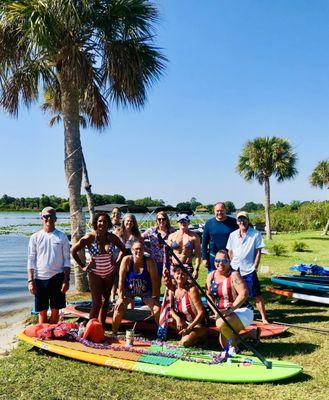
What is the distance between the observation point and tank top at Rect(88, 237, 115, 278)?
20.7ft

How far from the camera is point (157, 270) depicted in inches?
255

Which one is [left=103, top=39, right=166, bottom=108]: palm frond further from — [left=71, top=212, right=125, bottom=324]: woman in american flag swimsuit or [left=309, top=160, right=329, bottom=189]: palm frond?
[left=309, top=160, right=329, bottom=189]: palm frond

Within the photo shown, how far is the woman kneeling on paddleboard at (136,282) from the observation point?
6301 millimetres

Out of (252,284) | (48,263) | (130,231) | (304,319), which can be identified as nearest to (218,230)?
(252,284)

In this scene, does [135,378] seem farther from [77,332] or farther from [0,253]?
[0,253]

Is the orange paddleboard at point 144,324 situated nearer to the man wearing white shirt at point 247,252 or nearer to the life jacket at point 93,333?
the man wearing white shirt at point 247,252

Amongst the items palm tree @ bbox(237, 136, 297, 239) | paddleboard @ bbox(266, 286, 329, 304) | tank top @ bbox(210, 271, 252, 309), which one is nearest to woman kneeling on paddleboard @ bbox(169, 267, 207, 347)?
tank top @ bbox(210, 271, 252, 309)

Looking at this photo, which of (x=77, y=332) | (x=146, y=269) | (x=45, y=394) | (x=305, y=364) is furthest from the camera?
(x=146, y=269)

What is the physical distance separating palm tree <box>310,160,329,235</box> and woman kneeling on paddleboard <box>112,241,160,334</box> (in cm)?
3641

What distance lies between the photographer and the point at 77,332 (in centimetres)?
593

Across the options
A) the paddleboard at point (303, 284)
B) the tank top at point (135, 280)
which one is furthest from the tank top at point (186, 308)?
the paddleboard at point (303, 284)

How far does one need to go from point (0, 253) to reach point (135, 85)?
1803cm

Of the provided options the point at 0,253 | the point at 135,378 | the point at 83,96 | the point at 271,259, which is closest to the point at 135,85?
the point at 83,96

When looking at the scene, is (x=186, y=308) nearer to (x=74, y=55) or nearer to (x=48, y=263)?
(x=48, y=263)
